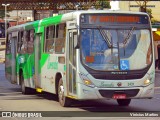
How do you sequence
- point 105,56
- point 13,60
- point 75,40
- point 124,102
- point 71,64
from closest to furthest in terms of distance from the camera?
point 105,56 → point 75,40 → point 71,64 → point 124,102 → point 13,60

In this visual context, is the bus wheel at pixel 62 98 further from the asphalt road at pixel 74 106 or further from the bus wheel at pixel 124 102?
the bus wheel at pixel 124 102

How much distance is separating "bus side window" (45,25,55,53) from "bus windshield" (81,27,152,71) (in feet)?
8.41

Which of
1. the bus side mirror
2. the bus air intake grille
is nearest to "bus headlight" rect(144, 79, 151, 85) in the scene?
the bus air intake grille

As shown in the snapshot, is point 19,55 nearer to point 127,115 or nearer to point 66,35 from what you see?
point 66,35

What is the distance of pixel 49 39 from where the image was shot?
645 inches

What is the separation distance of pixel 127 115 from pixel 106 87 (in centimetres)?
94

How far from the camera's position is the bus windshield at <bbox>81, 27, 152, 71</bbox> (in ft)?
44.2

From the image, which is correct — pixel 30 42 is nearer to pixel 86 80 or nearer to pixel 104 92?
pixel 86 80

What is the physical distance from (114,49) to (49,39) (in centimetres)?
341

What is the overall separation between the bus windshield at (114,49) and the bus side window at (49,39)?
2.56m

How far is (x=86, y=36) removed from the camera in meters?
13.6

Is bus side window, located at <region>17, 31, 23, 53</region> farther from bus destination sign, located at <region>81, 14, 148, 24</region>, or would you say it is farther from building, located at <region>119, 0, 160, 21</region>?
building, located at <region>119, 0, 160, 21</region>

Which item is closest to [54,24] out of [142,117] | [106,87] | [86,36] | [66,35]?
[66,35]

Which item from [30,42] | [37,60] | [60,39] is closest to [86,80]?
[60,39]
